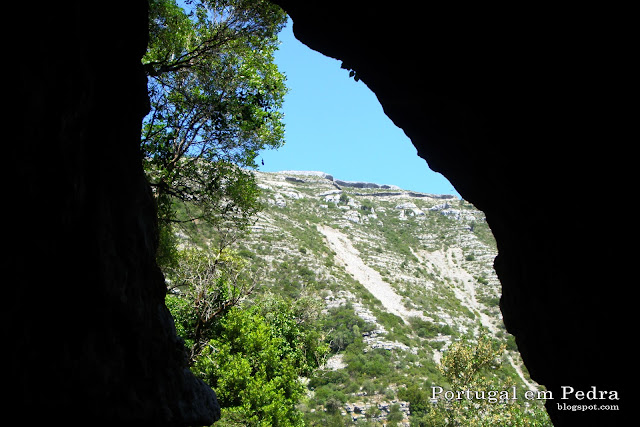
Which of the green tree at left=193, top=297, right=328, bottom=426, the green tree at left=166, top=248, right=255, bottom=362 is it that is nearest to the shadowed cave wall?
the green tree at left=193, top=297, right=328, bottom=426

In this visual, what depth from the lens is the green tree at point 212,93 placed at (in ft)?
30.7

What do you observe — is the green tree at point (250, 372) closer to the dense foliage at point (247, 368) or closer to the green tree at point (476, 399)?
the dense foliage at point (247, 368)

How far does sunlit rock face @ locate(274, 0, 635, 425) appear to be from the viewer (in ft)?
13.2

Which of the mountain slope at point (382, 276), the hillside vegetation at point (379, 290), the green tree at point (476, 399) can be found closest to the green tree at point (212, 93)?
the hillside vegetation at point (379, 290)

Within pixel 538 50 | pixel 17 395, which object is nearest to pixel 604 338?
pixel 538 50

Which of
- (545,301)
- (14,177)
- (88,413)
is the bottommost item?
(88,413)

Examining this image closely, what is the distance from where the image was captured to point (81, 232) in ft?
15.0

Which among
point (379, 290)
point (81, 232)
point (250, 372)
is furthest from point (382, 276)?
point (81, 232)

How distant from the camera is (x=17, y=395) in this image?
13.4 feet

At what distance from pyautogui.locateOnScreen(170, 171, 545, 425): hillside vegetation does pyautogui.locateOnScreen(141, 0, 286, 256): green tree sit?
7300mm

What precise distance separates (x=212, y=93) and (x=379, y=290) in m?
55.9

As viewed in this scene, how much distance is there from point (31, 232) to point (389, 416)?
120 ft

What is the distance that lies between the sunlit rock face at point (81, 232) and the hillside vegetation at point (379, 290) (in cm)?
1161

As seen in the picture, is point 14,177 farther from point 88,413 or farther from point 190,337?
point 190,337
